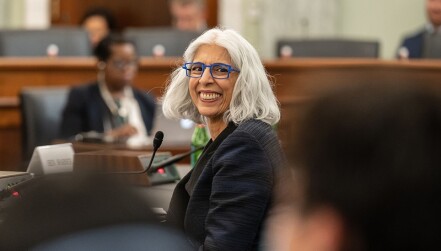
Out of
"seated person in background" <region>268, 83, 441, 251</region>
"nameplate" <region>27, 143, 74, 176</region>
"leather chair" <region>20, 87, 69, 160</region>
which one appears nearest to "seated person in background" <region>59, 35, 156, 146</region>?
"leather chair" <region>20, 87, 69, 160</region>

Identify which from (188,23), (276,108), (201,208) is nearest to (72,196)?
(201,208)

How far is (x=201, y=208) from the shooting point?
2.79 m

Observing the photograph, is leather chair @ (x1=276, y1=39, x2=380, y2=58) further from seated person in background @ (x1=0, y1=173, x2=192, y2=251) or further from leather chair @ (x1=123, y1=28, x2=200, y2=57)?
seated person in background @ (x1=0, y1=173, x2=192, y2=251)

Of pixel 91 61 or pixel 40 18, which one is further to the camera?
pixel 40 18

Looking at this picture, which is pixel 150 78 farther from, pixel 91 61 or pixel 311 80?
pixel 311 80

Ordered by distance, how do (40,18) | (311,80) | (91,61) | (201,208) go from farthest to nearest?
(40,18) < (91,61) < (201,208) < (311,80)

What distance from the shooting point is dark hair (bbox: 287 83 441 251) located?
101 cm

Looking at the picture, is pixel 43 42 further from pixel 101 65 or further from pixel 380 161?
pixel 380 161

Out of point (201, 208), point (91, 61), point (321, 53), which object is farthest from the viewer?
point (321, 53)

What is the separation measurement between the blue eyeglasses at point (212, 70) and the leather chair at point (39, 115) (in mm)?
2676

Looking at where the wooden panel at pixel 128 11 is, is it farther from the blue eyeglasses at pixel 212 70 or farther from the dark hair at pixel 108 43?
the blue eyeglasses at pixel 212 70

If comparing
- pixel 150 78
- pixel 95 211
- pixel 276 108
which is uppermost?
pixel 95 211

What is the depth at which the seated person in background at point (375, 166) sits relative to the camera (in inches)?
39.6

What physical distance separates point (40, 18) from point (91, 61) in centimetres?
335
